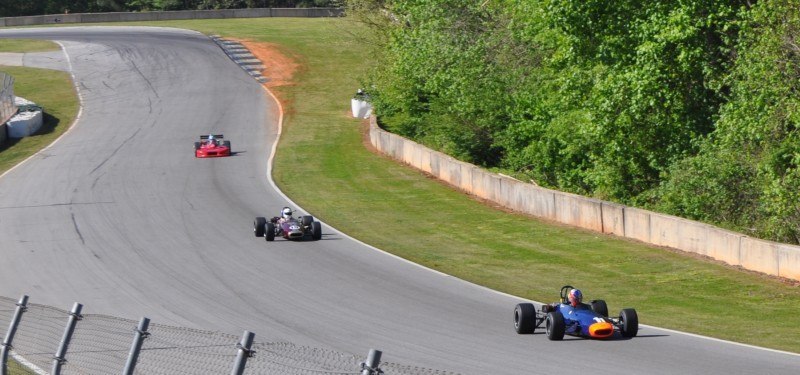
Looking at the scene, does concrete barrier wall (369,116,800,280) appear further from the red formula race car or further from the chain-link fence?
the chain-link fence

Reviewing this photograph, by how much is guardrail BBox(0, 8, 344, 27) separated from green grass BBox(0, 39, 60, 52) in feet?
52.5

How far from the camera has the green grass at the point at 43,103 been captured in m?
47.3

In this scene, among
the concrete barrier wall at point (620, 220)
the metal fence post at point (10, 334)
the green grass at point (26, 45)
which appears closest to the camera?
the metal fence post at point (10, 334)

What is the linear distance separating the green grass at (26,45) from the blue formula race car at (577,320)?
6676 centimetres

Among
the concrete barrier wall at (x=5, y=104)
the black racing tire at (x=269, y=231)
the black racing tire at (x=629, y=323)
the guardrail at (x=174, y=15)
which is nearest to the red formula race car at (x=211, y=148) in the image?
the concrete barrier wall at (x=5, y=104)

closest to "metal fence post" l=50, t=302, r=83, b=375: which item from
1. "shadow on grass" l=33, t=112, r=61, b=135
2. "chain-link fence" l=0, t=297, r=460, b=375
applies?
"chain-link fence" l=0, t=297, r=460, b=375

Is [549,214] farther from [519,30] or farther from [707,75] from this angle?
[519,30]

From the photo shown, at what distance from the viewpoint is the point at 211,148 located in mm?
44312

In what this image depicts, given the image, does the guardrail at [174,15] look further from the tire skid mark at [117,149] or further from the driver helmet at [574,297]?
the driver helmet at [574,297]

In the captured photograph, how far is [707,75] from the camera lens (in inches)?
1143

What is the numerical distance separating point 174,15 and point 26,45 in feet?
75.8

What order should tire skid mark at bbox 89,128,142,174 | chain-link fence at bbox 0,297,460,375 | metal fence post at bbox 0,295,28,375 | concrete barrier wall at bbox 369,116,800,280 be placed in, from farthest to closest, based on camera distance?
tire skid mark at bbox 89,128,142,174 < concrete barrier wall at bbox 369,116,800,280 < metal fence post at bbox 0,295,28,375 < chain-link fence at bbox 0,297,460,375

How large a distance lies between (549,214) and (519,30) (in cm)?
1048

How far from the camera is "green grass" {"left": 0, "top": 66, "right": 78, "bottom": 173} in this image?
47312mm
